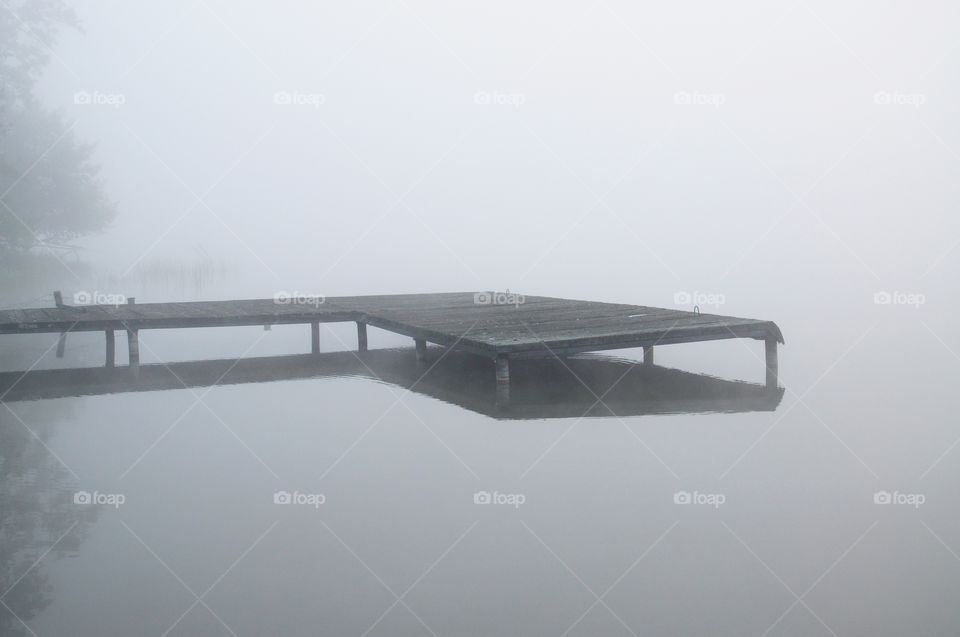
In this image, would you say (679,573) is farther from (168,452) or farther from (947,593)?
(168,452)

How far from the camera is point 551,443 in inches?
302

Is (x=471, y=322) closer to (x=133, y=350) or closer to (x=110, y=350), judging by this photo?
(x=133, y=350)

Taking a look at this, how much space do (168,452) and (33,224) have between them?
2010 cm

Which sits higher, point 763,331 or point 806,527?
point 763,331

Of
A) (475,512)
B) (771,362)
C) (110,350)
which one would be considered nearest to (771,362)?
(771,362)

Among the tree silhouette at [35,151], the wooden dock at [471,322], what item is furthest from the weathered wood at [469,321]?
the tree silhouette at [35,151]

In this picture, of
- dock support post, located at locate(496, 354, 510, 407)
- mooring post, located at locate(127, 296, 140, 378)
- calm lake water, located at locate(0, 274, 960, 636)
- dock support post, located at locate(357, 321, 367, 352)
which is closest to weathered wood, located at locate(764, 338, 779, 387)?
calm lake water, located at locate(0, 274, 960, 636)

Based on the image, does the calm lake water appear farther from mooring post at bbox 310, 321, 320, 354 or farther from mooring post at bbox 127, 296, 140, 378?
mooring post at bbox 310, 321, 320, 354

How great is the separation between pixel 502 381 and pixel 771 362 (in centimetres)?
329

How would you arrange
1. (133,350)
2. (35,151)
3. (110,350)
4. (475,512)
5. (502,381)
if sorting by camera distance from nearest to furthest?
(475,512), (502,381), (133,350), (110,350), (35,151)

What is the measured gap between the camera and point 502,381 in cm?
880

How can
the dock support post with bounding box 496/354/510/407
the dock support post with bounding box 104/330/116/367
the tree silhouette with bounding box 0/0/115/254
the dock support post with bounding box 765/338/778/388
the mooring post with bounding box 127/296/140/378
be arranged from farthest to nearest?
1. the tree silhouette with bounding box 0/0/115/254
2. the dock support post with bounding box 104/330/116/367
3. the mooring post with bounding box 127/296/140/378
4. the dock support post with bounding box 765/338/778/388
5. the dock support post with bounding box 496/354/510/407

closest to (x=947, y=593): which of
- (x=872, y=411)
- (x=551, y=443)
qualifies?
(x=551, y=443)

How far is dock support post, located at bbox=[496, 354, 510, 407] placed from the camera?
28.6 ft
